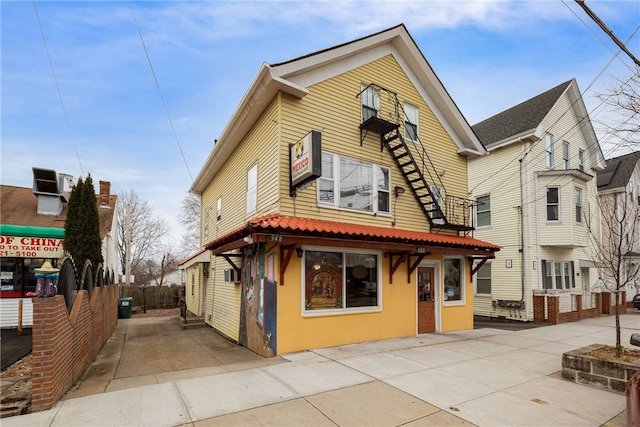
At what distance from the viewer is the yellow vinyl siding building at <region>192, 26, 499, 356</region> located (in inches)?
342

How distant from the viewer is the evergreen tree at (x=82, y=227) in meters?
11.7

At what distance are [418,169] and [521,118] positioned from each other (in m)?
11.2

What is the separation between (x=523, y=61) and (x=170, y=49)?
11.4 m

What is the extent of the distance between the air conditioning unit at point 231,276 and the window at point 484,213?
45.1 ft

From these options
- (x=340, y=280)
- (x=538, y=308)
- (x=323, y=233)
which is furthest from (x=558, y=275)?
(x=323, y=233)

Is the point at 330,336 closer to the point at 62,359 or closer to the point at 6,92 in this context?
the point at 62,359

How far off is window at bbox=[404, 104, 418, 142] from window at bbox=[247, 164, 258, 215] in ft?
17.4

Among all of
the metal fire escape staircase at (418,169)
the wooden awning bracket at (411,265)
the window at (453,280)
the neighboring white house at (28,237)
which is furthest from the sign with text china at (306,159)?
the neighboring white house at (28,237)

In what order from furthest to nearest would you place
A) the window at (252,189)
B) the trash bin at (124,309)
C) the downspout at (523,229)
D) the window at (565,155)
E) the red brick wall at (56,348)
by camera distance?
the trash bin at (124,309) < the window at (565,155) < the downspout at (523,229) < the window at (252,189) < the red brick wall at (56,348)

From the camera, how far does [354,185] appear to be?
410 inches

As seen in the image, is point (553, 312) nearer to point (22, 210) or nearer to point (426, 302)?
point (426, 302)

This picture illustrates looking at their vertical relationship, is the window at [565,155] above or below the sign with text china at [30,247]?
above

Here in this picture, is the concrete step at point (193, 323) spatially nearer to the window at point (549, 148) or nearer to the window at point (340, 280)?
the window at point (340, 280)

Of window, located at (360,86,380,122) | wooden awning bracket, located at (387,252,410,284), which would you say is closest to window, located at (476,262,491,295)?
wooden awning bracket, located at (387,252,410,284)
